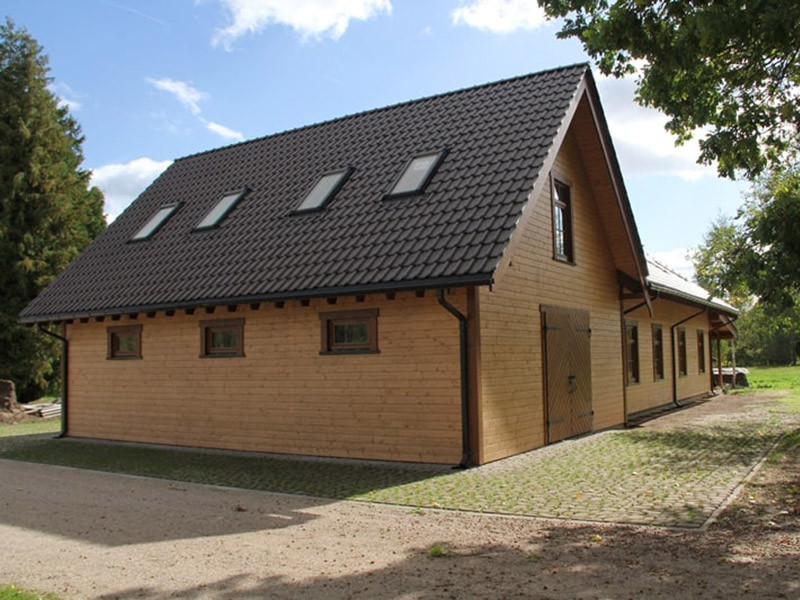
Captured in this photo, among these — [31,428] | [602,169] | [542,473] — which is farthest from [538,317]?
[31,428]

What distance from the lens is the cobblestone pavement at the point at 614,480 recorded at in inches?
316

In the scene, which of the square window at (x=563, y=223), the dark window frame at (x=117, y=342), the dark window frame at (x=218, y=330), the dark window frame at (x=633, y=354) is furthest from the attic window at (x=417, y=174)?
the dark window frame at (x=633, y=354)

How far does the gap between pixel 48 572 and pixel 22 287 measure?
24507 mm

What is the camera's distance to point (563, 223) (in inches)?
586

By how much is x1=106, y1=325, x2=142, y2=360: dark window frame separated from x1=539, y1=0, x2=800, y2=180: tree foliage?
10.4 meters

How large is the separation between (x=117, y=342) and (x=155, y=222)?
3.08 metres

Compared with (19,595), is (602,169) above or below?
above

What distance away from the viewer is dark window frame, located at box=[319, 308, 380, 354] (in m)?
11.8

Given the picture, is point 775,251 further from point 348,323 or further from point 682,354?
point 682,354

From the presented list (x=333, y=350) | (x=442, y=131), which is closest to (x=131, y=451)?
(x=333, y=350)

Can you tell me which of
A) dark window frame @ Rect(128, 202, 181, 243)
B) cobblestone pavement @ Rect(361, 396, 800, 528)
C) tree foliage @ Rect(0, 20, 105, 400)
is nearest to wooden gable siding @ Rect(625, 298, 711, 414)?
cobblestone pavement @ Rect(361, 396, 800, 528)

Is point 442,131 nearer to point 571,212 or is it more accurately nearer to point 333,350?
point 571,212

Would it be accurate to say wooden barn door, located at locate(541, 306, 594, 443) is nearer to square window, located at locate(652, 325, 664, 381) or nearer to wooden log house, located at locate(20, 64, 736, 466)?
wooden log house, located at locate(20, 64, 736, 466)

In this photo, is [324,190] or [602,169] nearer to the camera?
[324,190]
